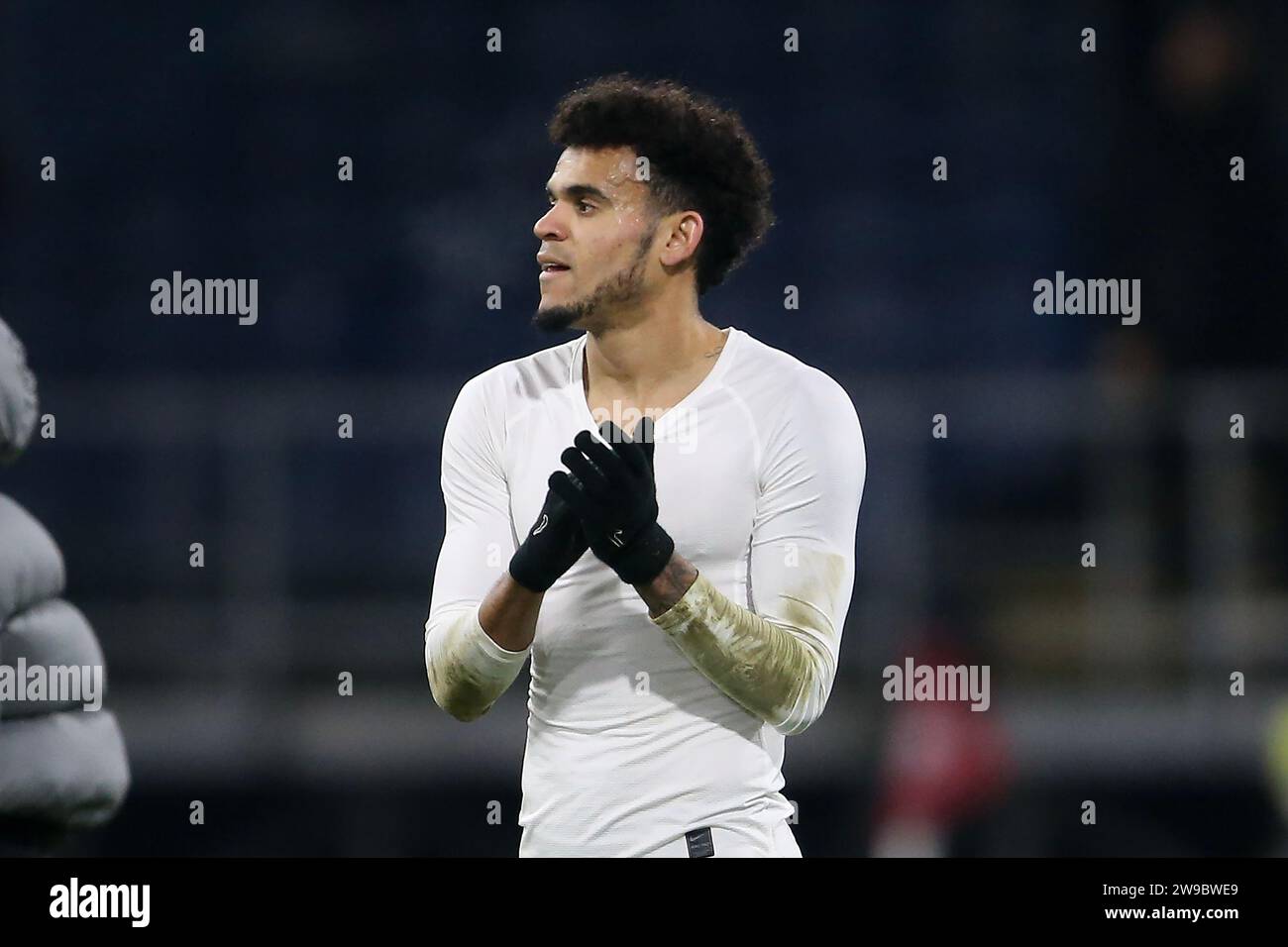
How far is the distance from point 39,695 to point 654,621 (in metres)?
1.07

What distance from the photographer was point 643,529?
1.83 metres

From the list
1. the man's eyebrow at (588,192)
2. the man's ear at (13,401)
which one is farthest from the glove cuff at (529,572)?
the man's ear at (13,401)

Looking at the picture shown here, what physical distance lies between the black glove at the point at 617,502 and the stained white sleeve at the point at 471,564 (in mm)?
204

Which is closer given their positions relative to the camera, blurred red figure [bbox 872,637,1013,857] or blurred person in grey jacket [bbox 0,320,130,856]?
blurred person in grey jacket [bbox 0,320,130,856]

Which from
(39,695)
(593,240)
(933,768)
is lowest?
Answer: (933,768)

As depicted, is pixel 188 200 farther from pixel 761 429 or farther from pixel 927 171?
pixel 761 429

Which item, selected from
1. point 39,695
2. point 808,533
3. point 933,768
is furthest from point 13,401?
point 933,768

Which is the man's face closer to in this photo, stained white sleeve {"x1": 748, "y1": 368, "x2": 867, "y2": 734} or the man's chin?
the man's chin

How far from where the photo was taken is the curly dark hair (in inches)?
83.0

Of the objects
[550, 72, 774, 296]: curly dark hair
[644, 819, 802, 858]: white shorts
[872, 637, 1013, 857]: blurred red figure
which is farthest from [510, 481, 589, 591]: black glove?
[872, 637, 1013, 857]: blurred red figure

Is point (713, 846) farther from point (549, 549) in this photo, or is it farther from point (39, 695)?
point (39, 695)

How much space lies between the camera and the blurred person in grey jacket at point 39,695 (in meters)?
2.27

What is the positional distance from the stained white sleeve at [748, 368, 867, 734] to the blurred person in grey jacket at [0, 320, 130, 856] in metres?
1.04

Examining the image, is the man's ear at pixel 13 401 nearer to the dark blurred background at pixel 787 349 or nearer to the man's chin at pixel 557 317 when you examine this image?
the man's chin at pixel 557 317
